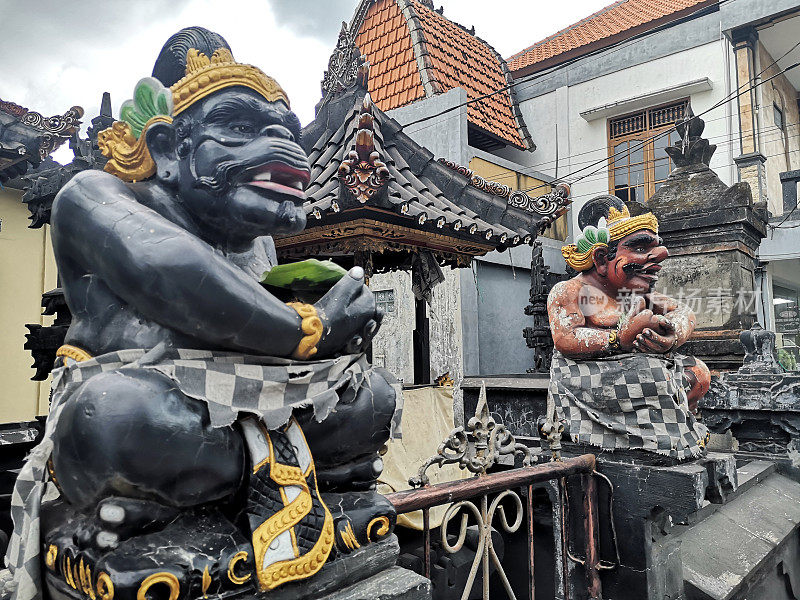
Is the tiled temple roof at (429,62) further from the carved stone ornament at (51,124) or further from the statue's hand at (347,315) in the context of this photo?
the statue's hand at (347,315)

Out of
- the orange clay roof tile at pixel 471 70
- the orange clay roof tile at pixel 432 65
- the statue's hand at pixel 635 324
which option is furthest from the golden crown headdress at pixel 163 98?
the orange clay roof tile at pixel 471 70

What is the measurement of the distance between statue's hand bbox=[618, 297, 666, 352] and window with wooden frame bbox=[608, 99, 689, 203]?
901 cm

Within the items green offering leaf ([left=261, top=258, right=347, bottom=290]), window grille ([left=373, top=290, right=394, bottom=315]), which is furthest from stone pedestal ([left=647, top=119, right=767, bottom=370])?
green offering leaf ([left=261, top=258, right=347, bottom=290])

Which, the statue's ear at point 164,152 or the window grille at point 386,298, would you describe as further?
the window grille at point 386,298

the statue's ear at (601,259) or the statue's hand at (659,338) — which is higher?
the statue's ear at (601,259)

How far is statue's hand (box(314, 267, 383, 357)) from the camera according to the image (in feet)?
4.86

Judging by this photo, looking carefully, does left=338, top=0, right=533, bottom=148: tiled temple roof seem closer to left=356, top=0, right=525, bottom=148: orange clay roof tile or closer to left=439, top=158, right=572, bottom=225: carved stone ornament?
left=356, top=0, right=525, bottom=148: orange clay roof tile

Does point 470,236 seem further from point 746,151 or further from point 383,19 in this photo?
point 383,19

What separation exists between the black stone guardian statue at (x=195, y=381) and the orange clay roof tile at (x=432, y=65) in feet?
32.1

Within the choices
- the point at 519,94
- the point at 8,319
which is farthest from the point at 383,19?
the point at 8,319

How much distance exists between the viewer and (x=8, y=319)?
330 inches

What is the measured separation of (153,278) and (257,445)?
475 millimetres

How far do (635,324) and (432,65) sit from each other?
9.06 m

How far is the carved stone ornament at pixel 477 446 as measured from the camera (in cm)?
214
